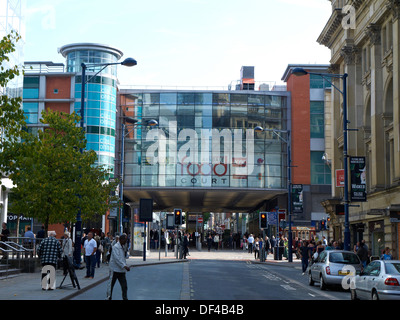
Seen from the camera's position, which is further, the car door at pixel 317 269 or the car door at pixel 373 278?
the car door at pixel 317 269

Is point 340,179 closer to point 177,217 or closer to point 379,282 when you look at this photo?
point 177,217

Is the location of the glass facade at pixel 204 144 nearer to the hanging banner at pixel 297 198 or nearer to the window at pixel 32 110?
the window at pixel 32 110

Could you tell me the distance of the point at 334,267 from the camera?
896 inches

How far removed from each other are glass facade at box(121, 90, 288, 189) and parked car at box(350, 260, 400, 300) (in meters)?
49.9

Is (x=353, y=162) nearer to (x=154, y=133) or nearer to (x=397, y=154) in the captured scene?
(x=397, y=154)

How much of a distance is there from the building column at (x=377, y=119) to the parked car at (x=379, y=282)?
2021cm

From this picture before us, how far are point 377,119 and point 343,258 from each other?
16.3 metres

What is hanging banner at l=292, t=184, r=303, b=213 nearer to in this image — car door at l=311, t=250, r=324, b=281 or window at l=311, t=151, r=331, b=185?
window at l=311, t=151, r=331, b=185

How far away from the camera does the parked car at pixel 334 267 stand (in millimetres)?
22484

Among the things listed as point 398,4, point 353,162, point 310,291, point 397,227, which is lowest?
point 310,291

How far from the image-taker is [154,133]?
68812 mm

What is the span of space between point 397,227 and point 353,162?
4.61m

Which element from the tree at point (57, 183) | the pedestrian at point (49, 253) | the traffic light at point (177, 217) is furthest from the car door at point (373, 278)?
the traffic light at point (177, 217)
